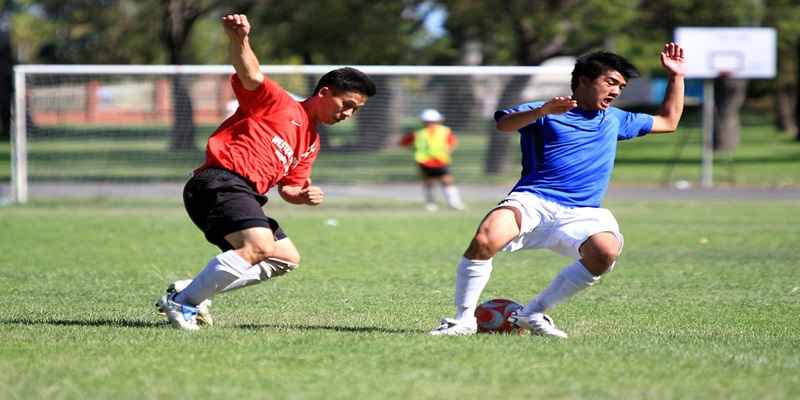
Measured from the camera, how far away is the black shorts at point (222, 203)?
7.08 metres

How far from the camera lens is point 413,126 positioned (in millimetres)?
30375

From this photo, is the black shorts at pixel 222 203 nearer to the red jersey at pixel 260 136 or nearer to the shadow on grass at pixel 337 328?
the red jersey at pixel 260 136

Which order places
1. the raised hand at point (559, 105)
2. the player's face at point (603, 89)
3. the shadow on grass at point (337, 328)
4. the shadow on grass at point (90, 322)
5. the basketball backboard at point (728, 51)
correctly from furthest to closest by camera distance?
the basketball backboard at point (728, 51) < the shadow on grass at point (90, 322) < the shadow on grass at point (337, 328) < the player's face at point (603, 89) < the raised hand at point (559, 105)

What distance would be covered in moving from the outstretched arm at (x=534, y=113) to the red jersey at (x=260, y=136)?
1241mm

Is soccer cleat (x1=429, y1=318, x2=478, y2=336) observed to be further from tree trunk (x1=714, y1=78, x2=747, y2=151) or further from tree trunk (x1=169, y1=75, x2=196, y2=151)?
tree trunk (x1=714, y1=78, x2=747, y2=151)

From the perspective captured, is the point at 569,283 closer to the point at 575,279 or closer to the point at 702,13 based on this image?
the point at 575,279

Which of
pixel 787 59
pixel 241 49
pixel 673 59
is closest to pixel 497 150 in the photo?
pixel 673 59

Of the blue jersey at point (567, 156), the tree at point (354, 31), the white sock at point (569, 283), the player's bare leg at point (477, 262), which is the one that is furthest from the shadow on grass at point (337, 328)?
the tree at point (354, 31)

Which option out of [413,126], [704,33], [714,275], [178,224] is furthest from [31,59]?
[714,275]

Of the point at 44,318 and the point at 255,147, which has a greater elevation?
the point at 255,147

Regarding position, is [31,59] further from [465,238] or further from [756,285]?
[756,285]

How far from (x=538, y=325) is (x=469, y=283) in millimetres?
562

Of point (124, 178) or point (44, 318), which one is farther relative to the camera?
point (124, 178)

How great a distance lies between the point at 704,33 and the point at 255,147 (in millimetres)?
24166
